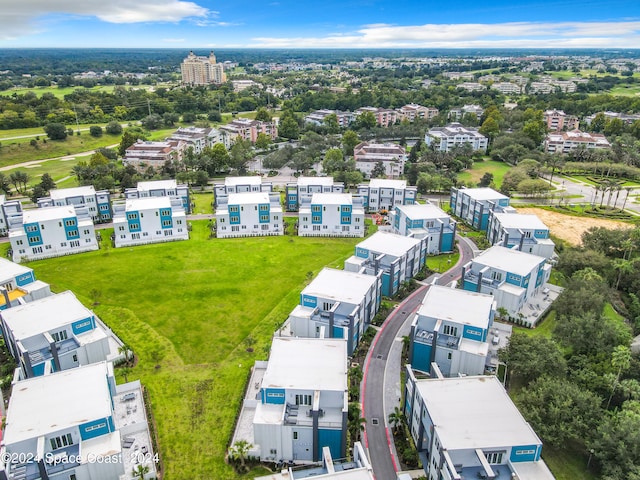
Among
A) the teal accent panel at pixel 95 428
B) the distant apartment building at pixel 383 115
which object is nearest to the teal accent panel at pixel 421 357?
the teal accent panel at pixel 95 428

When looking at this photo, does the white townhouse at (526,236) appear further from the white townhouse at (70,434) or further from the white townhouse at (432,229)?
the white townhouse at (70,434)

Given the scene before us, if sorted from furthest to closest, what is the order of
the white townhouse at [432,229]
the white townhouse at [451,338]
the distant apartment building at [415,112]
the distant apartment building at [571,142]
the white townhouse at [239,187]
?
1. the distant apartment building at [415,112]
2. the distant apartment building at [571,142]
3. the white townhouse at [239,187]
4. the white townhouse at [432,229]
5. the white townhouse at [451,338]

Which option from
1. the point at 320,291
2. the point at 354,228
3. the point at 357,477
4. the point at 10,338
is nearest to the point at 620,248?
the point at 354,228

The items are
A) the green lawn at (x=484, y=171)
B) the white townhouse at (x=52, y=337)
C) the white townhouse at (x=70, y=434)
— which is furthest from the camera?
the green lawn at (x=484, y=171)

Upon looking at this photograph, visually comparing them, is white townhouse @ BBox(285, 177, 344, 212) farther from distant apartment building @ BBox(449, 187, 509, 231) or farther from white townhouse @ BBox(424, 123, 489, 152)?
white townhouse @ BBox(424, 123, 489, 152)

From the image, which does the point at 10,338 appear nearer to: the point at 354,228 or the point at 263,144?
the point at 354,228

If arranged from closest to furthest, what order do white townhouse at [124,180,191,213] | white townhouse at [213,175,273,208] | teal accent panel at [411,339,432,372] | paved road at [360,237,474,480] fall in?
paved road at [360,237,474,480]
teal accent panel at [411,339,432,372]
white townhouse at [124,180,191,213]
white townhouse at [213,175,273,208]

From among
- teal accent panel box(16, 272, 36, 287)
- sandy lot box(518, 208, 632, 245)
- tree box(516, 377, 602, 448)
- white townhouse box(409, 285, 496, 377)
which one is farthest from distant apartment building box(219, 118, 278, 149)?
tree box(516, 377, 602, 448)
